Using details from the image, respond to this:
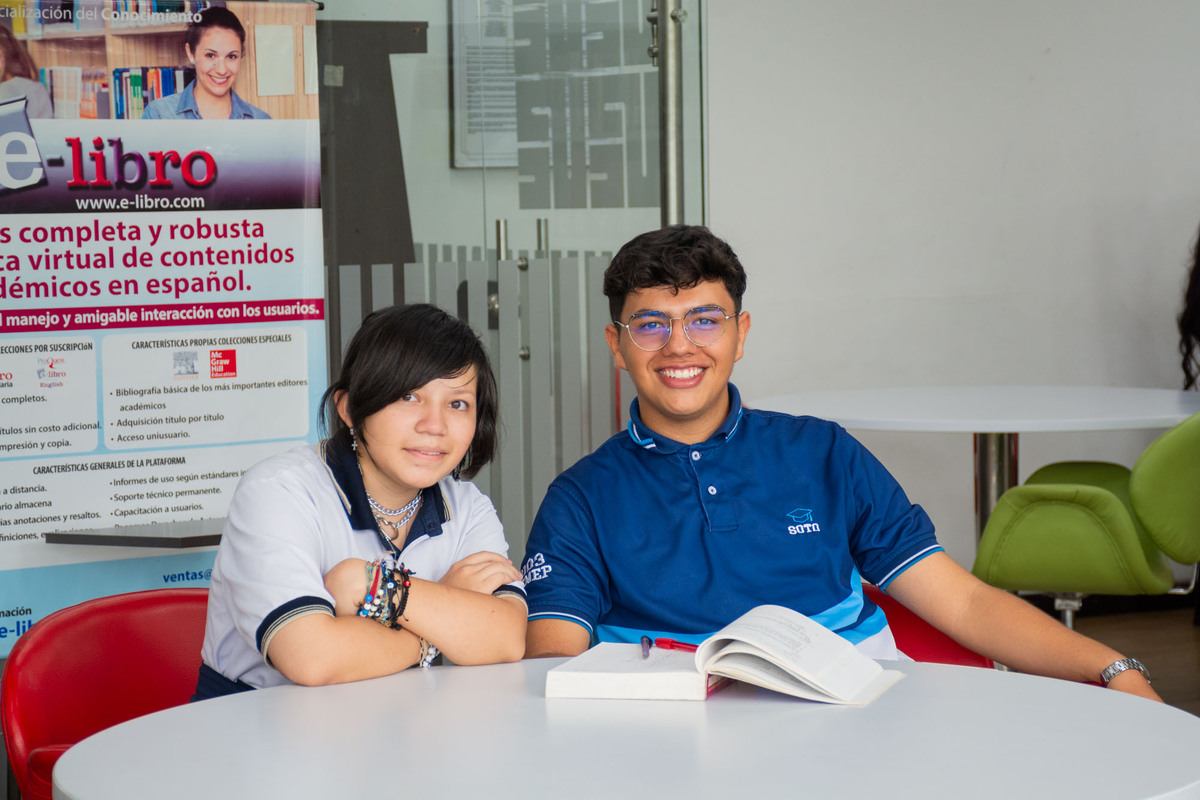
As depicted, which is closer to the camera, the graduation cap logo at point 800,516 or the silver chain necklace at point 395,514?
the silver chain necklace at point 395,514

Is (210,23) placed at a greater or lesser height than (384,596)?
greater

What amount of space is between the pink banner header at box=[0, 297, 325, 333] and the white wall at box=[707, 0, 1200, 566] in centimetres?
208

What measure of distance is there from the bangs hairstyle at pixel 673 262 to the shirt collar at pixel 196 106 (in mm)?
1256

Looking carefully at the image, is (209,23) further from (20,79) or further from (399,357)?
(399,357)

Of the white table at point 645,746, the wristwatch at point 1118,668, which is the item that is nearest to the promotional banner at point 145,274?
the white table at point 645,746

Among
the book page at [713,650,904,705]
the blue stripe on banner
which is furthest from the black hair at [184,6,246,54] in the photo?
the book page at [713,650,904,705]

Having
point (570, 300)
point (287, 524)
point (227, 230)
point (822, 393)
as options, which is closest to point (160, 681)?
point (287, 524)

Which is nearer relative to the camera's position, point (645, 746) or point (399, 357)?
point (645, 746)

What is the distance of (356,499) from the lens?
190 cm

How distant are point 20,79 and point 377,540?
62.4 inches

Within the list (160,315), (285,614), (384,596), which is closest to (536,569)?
(384,596)

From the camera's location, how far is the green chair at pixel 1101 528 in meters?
3.34

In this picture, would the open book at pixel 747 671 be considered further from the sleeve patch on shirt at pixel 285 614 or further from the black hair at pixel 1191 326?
the black hair at pixel 1191 326

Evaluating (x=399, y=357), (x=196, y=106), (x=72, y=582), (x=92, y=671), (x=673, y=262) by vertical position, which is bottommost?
(x=72, y=582)
